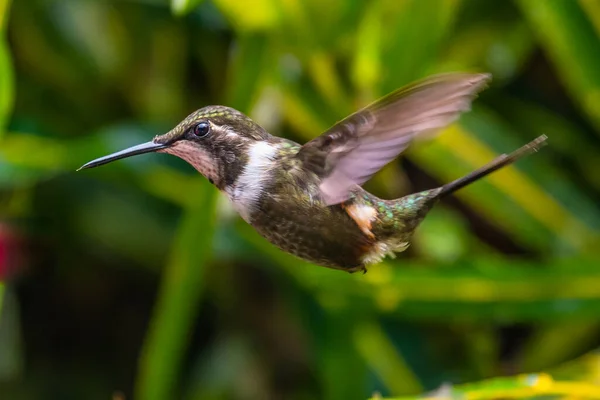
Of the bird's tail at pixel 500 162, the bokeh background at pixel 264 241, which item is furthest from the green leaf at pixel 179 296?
the bird's tail at pixel 500 162

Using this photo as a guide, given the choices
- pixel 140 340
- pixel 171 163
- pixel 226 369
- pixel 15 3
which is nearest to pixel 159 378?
pixel 171 163

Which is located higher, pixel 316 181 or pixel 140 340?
pixel 316 181

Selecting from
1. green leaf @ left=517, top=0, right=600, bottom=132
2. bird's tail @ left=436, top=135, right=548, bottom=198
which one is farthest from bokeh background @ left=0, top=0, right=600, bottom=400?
bird's tail @ left=436, top=135, right=548, bottom=198

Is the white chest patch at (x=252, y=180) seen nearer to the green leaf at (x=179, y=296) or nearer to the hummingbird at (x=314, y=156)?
the hummingbird at (x=314, y=156)

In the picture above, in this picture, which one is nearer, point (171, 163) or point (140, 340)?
point (171, 163)

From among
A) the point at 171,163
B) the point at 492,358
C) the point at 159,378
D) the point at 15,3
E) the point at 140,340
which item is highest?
the point at 15,3

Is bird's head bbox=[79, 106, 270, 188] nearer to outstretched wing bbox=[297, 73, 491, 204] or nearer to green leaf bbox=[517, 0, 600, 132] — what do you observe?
outstretched wing bbox=[297, 73, 491, 204]

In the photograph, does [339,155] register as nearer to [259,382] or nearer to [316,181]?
[316,181]
